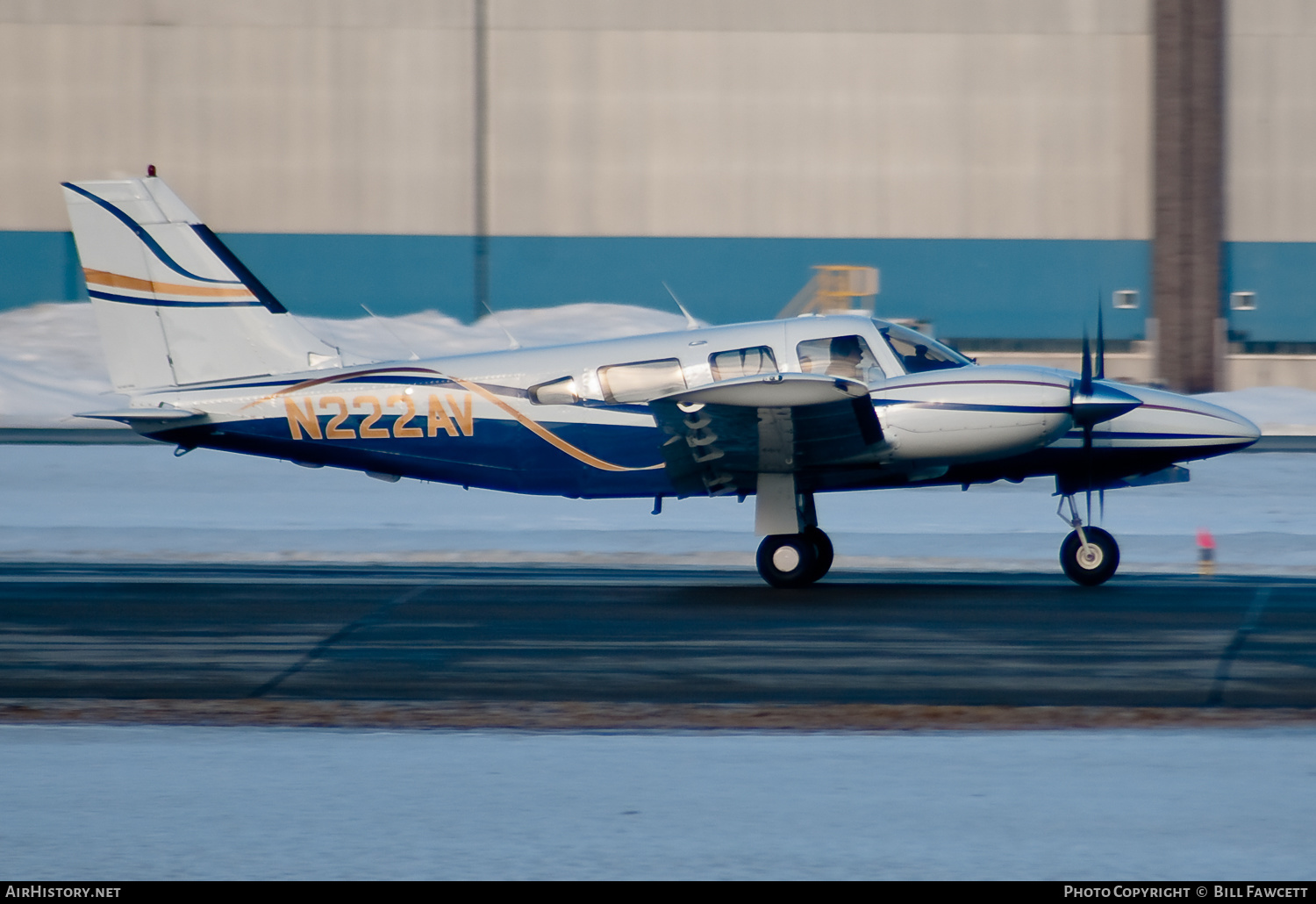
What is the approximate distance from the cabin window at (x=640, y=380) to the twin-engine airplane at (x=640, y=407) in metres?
0.02

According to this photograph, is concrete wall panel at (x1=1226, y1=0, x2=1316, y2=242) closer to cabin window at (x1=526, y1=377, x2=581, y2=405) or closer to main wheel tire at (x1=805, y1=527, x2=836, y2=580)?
main wheel tire at (x1=805, y1=527, x2=836, y2=580)

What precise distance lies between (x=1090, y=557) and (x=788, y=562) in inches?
102

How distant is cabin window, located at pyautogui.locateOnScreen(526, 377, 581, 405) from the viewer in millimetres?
12883

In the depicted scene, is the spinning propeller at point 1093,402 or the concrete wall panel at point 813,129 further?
the concrete wall panel at point 813,129

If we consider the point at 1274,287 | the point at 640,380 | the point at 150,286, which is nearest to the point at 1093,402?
the point at 640,380

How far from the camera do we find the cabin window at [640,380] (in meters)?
12.5

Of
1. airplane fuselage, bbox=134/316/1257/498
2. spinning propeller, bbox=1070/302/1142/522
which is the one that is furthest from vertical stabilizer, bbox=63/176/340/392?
spinning propeller, bbox=1070/302/1142/522

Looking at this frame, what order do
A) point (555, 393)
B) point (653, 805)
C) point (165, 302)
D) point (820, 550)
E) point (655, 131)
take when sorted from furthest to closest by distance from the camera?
1. point (655, 131)
2. point (165, 302)
3. point (555, 393)
4. point (820, 550)
5. point (653, 805)

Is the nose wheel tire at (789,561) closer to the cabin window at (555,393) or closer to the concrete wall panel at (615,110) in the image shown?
the cabin window at (555,393)

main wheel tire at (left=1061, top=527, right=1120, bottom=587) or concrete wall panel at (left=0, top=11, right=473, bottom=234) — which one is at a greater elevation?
concrete wall panel at (left=0, top=11, right=473, bottom=234)

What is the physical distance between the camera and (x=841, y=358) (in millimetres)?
12266

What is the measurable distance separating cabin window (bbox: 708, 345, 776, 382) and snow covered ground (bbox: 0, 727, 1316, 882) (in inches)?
223

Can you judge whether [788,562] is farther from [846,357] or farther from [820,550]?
[846,357]

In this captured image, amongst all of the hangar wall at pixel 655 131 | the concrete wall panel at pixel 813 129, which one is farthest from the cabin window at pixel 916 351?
the concrete wall panel at pixel 813 129
